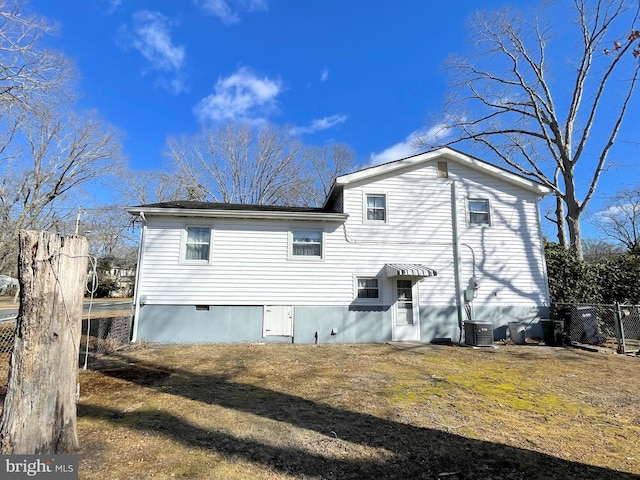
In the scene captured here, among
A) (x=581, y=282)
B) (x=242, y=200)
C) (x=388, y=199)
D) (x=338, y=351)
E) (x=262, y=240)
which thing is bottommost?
(x=338, y=351)

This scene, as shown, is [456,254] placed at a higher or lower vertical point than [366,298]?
higher

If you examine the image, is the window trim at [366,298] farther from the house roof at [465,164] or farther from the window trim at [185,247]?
the window trim at [185,247]

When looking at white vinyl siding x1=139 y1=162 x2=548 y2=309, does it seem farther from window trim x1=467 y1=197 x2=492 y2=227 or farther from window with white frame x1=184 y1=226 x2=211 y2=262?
window with white frame x1=184 y1=226 x2=211 y2=262

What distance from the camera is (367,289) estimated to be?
10852mm

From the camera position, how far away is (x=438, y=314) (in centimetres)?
1093

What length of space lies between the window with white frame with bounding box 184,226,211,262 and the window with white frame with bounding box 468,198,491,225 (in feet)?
29.2

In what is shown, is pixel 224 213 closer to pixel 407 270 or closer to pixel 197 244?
pixel 197 244

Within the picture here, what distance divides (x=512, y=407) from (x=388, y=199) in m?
7.65

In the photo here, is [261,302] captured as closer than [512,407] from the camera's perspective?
No

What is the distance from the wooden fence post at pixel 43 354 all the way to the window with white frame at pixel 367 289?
8385 mm

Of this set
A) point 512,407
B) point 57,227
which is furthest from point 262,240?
point 57,227

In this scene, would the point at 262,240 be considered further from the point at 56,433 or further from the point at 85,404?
the point at 56,433

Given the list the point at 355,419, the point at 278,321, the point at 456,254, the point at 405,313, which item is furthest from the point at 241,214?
the point at 355,419

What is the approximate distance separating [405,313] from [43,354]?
9.57m
